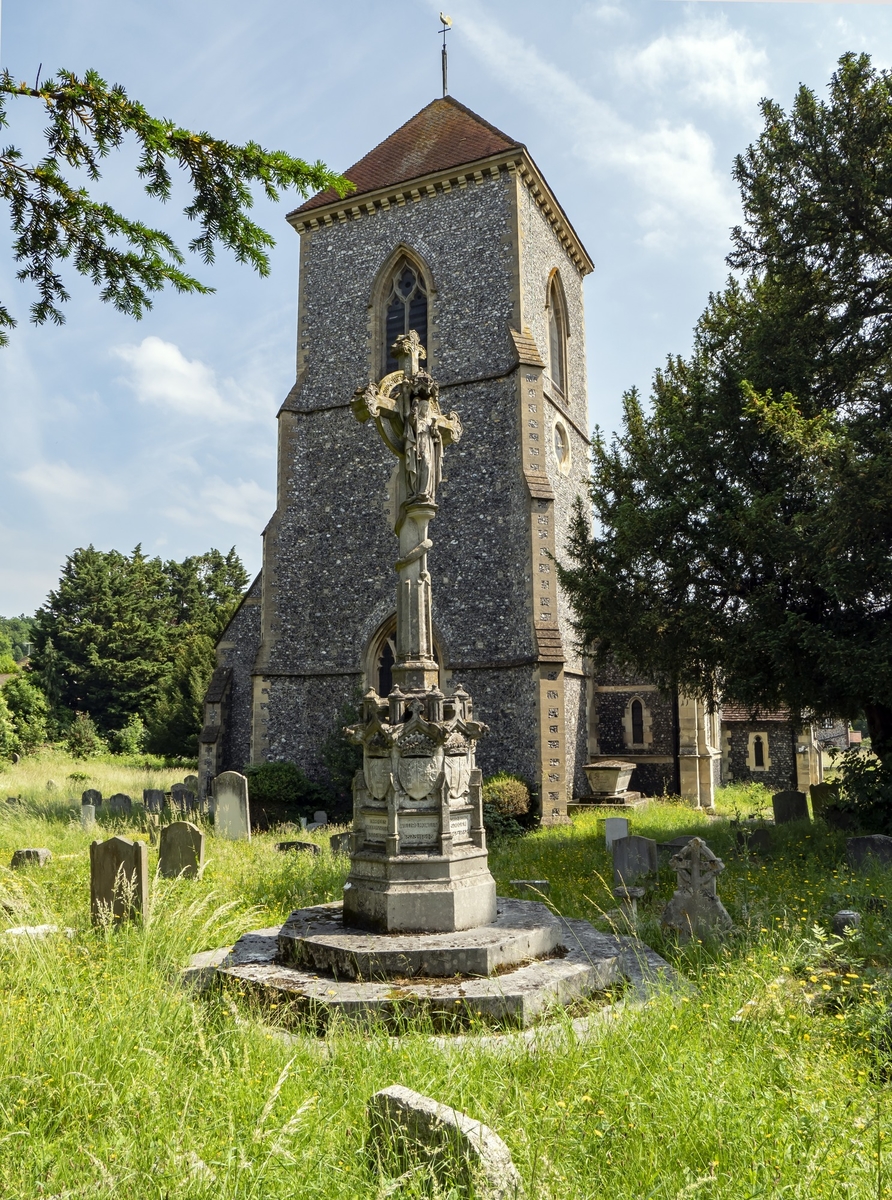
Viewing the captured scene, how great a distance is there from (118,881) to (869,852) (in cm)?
687

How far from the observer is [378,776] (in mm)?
5195

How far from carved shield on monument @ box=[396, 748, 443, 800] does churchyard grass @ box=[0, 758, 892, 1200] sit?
4.78 ft

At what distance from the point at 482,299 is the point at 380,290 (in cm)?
253

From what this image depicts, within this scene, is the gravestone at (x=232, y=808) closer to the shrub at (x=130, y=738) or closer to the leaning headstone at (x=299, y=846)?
the leaning headstone at (x=299, y=846)

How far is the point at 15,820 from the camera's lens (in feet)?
39.0

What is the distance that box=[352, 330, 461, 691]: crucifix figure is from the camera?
5.55 meters

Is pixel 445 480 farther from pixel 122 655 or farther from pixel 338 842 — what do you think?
pixel 122 655

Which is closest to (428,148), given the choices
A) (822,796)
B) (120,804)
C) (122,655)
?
(120,804)

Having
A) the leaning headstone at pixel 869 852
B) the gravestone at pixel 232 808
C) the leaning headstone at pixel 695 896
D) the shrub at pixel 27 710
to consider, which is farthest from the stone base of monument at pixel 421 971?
the shrub at pixel 27 710

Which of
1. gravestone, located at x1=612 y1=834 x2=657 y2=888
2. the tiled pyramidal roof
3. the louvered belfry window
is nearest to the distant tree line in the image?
the louvered belfry window

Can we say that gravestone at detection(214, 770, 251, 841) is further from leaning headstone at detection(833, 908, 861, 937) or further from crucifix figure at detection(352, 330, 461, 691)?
leaning headstone at detection(833, 908, 861, 937)

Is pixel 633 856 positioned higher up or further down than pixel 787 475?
further down

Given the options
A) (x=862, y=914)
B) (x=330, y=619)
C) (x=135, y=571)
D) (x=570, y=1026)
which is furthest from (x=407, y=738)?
(x=135, y=571)

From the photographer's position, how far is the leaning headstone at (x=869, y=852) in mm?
7621
